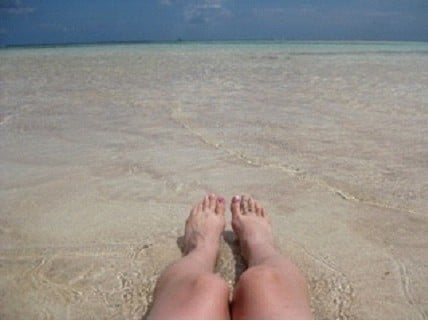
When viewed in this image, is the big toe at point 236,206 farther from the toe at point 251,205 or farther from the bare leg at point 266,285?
the bare leg at point 266,285

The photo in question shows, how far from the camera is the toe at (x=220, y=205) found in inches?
95.6

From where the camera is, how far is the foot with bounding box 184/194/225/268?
1.96 meters

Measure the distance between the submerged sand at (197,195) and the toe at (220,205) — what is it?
103 mm

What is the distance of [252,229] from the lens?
83.5 inches

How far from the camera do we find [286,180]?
9.47 ft

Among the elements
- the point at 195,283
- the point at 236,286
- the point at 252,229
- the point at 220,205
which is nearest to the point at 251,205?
the point at 220,205

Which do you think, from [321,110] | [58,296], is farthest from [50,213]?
[321,110]

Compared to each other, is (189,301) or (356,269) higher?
(189,301)

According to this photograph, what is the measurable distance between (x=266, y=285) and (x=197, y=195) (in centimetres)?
122

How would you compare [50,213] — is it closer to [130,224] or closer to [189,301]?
[130,224]

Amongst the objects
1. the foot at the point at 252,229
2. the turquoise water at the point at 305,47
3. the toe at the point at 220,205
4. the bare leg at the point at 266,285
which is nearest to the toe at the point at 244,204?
the foot at the point at 252,229

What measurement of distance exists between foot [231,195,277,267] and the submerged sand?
0.08m

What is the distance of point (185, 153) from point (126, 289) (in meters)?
1.78

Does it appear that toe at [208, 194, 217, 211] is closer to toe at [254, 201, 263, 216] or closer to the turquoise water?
toe at [254, 201, 263, 216]
